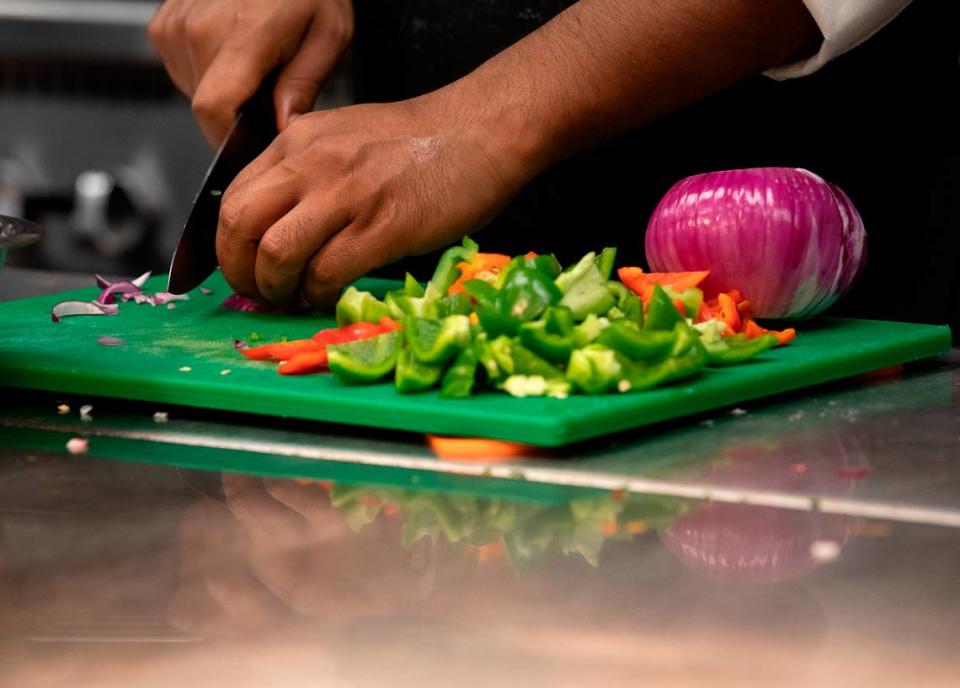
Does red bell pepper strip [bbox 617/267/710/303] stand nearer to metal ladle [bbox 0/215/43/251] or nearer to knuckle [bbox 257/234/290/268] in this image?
knuckle [bbox 257/234/290/268]

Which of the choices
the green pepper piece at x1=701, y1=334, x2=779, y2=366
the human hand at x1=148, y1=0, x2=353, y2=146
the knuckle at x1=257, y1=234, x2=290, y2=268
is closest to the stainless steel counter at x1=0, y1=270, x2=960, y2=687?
the green pepper piece at x1=701, y1=334, x2=779, y2=366

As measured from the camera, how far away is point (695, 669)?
0.62 m

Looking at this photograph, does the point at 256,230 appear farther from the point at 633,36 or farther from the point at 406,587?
the point at 406,587

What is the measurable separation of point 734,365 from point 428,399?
32 cm

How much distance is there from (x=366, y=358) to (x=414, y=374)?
0.29 ft

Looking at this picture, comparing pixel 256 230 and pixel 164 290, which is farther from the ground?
pixel 256 230

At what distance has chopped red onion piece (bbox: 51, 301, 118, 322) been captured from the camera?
61.9 inches

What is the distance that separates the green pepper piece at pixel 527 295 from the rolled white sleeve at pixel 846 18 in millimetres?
543

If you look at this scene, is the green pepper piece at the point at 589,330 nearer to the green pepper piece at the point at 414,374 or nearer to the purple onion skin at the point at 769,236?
the green pepper piece at the point at 414,374

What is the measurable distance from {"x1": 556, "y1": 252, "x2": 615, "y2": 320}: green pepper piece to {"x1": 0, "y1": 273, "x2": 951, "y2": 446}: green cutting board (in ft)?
0.42

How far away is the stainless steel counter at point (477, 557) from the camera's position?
63 centimetres

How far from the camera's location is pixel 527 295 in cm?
119

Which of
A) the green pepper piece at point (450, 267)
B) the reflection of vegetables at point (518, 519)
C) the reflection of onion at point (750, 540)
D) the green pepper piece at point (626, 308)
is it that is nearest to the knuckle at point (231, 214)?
the green pepper piece at point (450, 267)

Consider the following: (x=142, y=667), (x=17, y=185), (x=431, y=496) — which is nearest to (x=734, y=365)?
(x=431, y=496)
